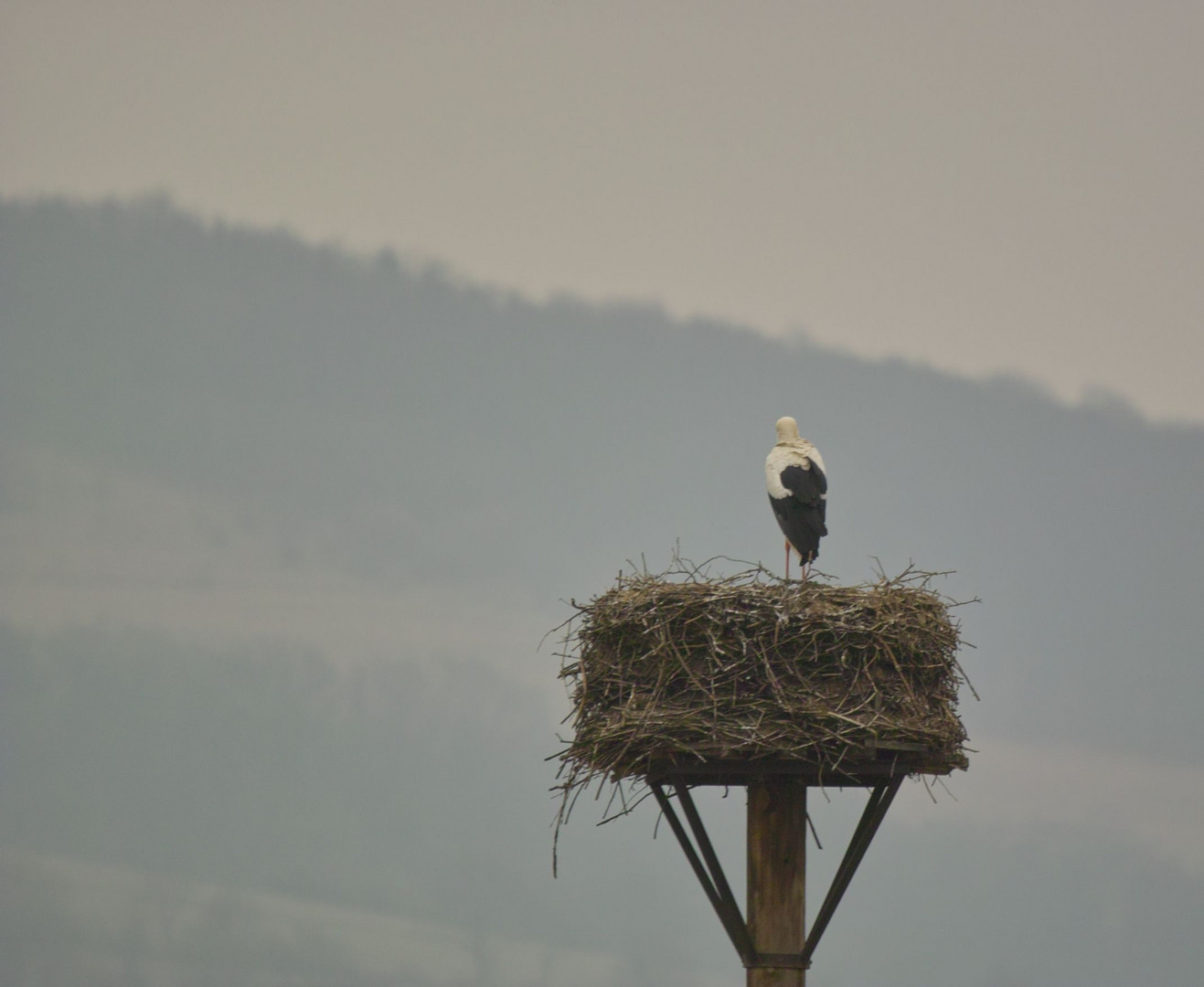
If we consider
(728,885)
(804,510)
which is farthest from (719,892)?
(804,510)

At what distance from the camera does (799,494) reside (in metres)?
11.1

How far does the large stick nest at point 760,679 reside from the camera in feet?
25.7

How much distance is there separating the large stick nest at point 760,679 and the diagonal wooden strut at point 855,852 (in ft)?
0.90

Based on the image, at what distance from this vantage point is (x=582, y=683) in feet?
28.3

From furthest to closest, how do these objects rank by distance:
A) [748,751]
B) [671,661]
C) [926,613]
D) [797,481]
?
[797,481] < [926,613] < [671,661] < [748,751]

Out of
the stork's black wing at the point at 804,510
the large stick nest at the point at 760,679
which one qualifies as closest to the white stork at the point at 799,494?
the stork's black wing at the point at 804,510

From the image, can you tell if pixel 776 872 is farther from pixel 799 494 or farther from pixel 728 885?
pixel 799 494

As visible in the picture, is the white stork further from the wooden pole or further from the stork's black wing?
the wooden pole

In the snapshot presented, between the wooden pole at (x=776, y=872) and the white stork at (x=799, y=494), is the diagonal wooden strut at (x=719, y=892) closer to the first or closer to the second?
the wooden pole at (x=776, y=872)

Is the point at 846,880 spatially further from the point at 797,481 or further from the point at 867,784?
the point at 797,481

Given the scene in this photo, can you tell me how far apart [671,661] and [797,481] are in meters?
3.31

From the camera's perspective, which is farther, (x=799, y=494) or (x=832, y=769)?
(x=799, y=494)

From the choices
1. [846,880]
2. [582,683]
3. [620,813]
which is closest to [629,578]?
[582,683]

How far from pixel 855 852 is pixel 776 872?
1.49 ft
